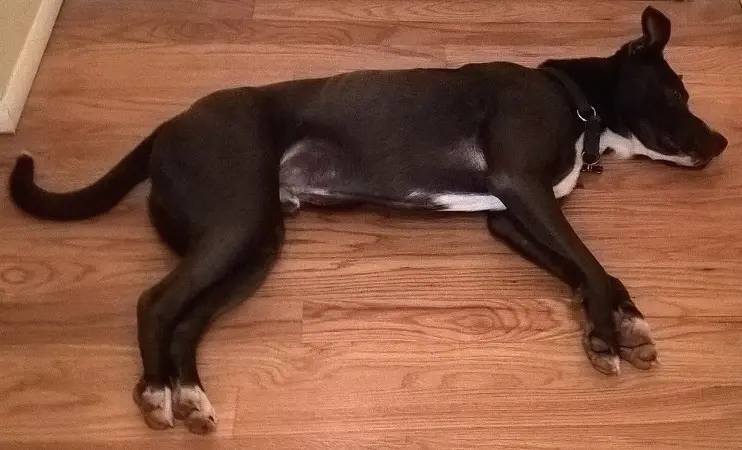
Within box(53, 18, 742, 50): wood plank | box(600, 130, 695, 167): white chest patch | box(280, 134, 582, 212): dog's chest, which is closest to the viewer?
box(280, 134, 582, 212): dog's chest

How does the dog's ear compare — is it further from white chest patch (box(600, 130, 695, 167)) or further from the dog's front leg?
the dog's front leg

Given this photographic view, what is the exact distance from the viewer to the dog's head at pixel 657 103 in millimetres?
1691

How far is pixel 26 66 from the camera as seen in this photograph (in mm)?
1968

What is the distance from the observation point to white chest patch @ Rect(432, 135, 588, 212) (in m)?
1.66

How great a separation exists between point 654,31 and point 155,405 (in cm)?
135

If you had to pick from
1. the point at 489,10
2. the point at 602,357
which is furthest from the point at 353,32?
the point at 602,357

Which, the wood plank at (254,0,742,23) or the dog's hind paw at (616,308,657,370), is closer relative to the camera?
the dog's hind paw at (616,308,657,370)

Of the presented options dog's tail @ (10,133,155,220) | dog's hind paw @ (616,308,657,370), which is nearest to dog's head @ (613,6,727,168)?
dog's hind paw @ (616,308,657,370)

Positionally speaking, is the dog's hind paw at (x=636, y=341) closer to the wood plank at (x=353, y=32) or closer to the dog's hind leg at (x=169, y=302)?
the dog's hind leg at (x=169, y=302)

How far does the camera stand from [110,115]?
1.93 meters

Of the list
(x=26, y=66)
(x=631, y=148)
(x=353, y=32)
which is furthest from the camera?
(x=353, y=32)

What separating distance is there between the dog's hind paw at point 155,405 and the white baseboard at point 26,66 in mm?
890

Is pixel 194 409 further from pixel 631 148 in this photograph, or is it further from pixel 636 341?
pixel 631 148

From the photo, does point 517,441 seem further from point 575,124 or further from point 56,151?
point 56,151
